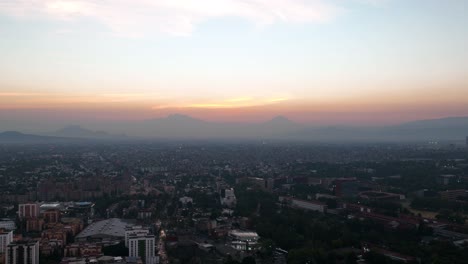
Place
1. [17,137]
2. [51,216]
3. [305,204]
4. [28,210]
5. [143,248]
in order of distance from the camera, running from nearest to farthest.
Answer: [143,248], [51,216], [28,210], [305,204], [17,137]

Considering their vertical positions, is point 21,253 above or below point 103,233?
above

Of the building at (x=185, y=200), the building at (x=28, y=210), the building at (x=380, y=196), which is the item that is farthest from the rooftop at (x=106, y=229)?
the building at (x=380, y=196)

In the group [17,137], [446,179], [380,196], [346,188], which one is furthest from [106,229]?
[17,137]

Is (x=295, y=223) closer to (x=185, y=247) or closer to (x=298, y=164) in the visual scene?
(x=185, y=247)

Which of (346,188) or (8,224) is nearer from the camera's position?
(8,224)

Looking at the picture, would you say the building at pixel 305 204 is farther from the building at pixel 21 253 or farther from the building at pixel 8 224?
the building at pixel 21 253

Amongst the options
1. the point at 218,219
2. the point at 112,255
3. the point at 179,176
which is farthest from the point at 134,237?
the point at 179,176

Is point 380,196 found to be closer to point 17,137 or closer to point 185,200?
point 185,200
